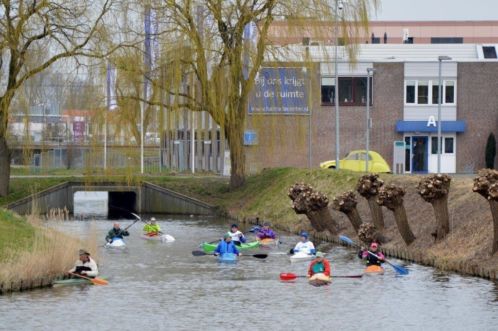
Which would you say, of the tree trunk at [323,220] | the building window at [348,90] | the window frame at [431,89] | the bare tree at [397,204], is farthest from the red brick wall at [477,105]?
the bare tree at [397,204]

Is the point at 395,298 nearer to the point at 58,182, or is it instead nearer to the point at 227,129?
the point at 227,129

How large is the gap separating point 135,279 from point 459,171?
4190 centimetres

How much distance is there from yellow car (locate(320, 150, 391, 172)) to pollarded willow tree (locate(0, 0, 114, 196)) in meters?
16.3

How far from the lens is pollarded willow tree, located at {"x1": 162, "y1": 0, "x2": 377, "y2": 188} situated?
5319 cm

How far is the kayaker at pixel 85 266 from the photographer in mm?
31500

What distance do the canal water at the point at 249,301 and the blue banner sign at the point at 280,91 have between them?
672 inches

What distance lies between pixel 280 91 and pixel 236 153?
4986 mm

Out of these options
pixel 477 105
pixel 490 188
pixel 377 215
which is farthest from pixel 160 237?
pixel 477 105

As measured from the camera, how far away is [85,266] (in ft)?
104

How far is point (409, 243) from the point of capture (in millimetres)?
38031

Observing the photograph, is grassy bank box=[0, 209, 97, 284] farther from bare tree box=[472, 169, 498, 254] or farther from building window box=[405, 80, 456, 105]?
building window box=[405, 80, 456, 105]

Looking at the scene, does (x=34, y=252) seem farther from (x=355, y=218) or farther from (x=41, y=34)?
(x=41, y=34)

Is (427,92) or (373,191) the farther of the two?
(427,92)

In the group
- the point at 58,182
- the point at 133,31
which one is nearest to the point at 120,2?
the point at 133,31
